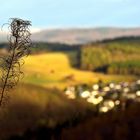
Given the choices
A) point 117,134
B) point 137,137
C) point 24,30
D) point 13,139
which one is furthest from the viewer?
point 13,139

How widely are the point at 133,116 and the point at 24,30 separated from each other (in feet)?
548

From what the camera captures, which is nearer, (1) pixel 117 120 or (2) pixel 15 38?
(2) pixel 15 38

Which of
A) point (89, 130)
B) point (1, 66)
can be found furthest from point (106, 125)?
point (1, 66)

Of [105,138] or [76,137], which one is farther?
[76,137]

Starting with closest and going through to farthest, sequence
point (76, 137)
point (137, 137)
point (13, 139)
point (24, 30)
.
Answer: point (24, 30) → point (137, 137) → point (76, 137) → point (13, 139)

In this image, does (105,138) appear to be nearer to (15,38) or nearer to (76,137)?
(76,137)

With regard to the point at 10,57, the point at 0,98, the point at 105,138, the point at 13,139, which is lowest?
the point at 13,139

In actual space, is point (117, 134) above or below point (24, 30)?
below

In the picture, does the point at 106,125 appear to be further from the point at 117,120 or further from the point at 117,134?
the point at 117,134

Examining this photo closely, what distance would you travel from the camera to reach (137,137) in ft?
470

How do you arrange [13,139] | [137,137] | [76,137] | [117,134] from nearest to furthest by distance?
1. [137,137]
2. [117,134]
3. [76,137]
4. [13,139]

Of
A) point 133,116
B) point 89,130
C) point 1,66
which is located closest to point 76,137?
point 89,130

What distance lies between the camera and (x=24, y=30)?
14078 millimetres

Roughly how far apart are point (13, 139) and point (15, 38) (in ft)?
599
